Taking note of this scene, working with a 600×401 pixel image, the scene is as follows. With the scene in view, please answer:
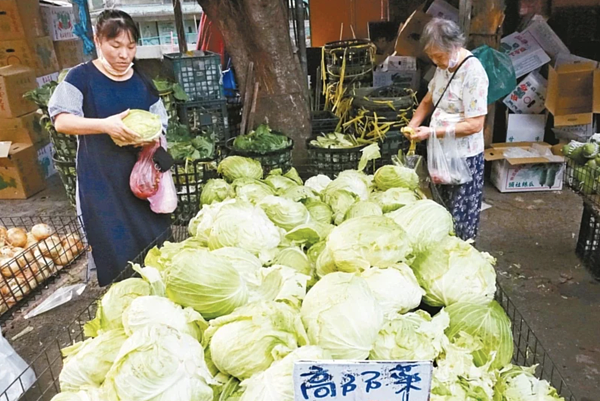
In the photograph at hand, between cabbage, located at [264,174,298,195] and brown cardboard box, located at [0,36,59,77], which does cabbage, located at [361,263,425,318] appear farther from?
brown cardboard box, located at [0,36,59,77]

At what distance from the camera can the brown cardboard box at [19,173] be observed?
22.5 feet

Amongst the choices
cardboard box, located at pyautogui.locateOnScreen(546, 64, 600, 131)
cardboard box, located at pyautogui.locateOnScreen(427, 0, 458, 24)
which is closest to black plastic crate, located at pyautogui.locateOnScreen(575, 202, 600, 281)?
cardboard box, located at pyautogui.locateOnScreen(546, 64, 600, 131)

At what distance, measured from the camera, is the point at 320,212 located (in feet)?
8.52

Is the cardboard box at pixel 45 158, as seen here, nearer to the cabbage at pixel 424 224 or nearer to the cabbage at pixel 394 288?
the cabbage at pixel 424 224

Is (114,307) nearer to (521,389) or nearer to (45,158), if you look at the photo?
(521,389)

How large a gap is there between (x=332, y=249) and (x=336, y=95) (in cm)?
493

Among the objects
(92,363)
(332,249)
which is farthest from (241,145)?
(92,363)

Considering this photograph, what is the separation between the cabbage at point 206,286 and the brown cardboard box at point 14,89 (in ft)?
20.6

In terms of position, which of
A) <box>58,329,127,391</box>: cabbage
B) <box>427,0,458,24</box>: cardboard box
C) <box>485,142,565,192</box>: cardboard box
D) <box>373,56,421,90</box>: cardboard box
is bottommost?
<box>485,142,565,192</box>: cardboard box

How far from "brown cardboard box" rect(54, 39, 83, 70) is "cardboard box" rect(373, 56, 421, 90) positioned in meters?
5.18

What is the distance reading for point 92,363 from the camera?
1.58m

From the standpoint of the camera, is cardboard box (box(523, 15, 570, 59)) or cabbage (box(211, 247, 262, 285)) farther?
cardboard box (box(523, 15, 570, 59))

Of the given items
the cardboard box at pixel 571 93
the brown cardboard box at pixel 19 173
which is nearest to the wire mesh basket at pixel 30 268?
the brown cardboard box at pixel 19 173

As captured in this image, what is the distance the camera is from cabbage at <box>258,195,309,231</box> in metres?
2.38
